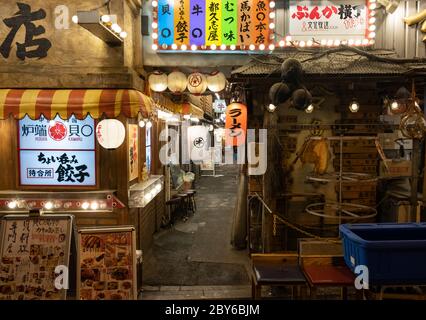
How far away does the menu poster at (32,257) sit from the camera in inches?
255

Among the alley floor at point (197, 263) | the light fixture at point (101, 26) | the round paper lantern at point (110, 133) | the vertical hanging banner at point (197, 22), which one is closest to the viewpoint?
the light fixture at point (101, 26)

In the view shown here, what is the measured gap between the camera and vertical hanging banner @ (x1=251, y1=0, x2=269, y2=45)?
416 inches

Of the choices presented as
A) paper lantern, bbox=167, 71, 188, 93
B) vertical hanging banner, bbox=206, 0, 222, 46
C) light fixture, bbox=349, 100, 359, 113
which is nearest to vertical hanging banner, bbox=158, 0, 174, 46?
paper lantern, bbox=167, 71, 188, 93

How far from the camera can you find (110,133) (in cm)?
852

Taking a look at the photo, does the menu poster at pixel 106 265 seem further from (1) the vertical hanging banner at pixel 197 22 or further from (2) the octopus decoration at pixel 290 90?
(1) the vertical hanging banner at pixel 197 22

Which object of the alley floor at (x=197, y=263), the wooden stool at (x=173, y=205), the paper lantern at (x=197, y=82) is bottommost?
the alley floor at (x=197, y=263)

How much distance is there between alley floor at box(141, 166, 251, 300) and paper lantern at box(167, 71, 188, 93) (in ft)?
18.1

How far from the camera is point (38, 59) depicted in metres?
9.11

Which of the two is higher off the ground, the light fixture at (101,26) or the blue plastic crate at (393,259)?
the light fixture at (101,26)

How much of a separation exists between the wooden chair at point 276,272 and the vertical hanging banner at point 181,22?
275 inches

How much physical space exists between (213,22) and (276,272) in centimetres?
766

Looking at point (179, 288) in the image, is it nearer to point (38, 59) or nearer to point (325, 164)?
point (325, 164)

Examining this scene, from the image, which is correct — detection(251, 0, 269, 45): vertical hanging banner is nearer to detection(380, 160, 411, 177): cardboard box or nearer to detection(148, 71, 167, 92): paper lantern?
detection(148, 71, 167, 92): paper lantern

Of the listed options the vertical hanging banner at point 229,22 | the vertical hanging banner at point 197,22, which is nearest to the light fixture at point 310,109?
the vertical hanging banner at point 229,22
